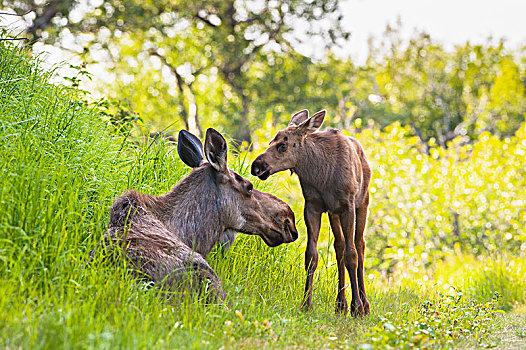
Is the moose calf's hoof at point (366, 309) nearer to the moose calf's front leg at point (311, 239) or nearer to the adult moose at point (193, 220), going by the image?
the moose calf's front leg at point (311, 239)

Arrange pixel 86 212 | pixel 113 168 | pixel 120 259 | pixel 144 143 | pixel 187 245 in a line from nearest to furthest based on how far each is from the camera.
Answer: pixel 120 259 < pixel 187 245 < pixel 86 212 < pixel 113 168 < pixel 144 143

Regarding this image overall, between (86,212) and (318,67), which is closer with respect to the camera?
(86,212)

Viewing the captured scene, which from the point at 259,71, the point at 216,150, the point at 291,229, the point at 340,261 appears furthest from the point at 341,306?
the point at 259,71

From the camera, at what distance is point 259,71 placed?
3028 centimetres

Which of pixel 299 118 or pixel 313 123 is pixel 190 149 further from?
pixel 299 118

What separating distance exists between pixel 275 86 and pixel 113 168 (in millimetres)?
23297

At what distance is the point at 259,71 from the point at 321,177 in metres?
25.3

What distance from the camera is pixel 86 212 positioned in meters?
5.08

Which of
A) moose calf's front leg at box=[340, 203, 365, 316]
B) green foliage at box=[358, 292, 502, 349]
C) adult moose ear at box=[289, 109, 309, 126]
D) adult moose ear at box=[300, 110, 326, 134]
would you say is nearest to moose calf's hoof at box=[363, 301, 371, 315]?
moose calf's front leg at box=[340, 203, 365, 316]

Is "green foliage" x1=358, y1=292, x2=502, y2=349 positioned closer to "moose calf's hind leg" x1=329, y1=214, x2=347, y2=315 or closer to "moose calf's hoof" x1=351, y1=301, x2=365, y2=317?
"moose calf's hoof" x1=351, y1=301, x2=365, y2=317

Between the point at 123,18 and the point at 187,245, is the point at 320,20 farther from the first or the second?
the point at 187,245

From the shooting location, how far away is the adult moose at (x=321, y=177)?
5.54 metres

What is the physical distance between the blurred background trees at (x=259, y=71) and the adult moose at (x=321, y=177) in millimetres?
10261

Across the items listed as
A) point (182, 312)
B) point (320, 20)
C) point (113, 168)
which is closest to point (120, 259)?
point (182, 312)
